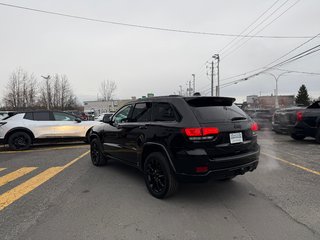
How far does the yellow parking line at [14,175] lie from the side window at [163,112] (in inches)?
145

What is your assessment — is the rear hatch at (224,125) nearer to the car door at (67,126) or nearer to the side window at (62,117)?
the car door at (67,126)

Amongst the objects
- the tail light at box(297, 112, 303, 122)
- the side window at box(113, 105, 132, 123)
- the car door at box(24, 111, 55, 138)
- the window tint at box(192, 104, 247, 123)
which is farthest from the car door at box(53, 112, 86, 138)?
the tail light at box(297, 112, 303, 122)

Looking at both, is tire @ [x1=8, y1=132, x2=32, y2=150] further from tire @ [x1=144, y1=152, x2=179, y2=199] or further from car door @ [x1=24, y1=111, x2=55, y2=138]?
tire @ [x1=144, y1=152, x2=179, y2=199]

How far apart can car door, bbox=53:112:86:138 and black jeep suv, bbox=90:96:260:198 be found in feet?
22.0

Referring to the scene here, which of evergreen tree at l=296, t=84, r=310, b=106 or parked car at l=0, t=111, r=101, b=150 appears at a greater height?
evergreen tree at l=296, t=84, r=310, b=106

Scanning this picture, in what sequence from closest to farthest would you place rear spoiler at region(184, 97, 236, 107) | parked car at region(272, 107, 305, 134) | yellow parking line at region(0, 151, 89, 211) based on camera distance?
1. rear spoiler at region(184, 97, 236, 107)
2. yellow parking line at region(0, 151, 89, 211)
3. parked car at region(272, 107, 305, 134)

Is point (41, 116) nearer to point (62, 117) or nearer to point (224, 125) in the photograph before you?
point (62, 117)

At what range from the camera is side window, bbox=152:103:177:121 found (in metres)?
4.53

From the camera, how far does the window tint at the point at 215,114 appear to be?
4258 mm

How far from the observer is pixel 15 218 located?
3.92 m

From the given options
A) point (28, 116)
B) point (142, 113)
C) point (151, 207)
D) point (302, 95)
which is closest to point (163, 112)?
point (142, 113)

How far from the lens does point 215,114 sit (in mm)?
4418

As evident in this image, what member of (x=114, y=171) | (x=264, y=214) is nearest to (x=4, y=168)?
(x=114, y=171)

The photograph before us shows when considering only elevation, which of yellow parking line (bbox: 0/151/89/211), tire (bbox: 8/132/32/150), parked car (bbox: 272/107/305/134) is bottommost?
yellow parking line (bbox: 0/151/89/211)
